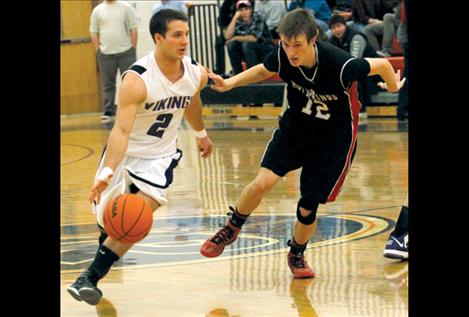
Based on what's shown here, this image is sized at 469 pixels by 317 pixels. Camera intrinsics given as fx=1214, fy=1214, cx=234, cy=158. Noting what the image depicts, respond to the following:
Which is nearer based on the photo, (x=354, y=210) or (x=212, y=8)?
(x=354, y=210)

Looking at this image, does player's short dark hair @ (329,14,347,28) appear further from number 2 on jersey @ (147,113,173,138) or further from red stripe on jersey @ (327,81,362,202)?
number 2 on jersey @ (147,113,173,138)

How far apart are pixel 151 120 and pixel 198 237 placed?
78.2 inches

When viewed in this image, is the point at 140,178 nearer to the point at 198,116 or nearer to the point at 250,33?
the point at 198,116

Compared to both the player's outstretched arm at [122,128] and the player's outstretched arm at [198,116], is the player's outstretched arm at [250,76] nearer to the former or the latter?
the player's outstretched arm at [198,116]

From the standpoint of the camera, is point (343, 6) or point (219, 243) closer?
point (219, 243)

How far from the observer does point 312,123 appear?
805 cm

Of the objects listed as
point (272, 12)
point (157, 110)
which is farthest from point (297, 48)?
point (272, 12)

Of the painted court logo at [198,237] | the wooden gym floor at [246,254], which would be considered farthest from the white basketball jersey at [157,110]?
the painted court logo at [198,237]

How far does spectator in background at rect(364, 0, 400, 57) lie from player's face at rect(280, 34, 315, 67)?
37.8 feet

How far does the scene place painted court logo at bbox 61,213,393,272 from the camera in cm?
866
